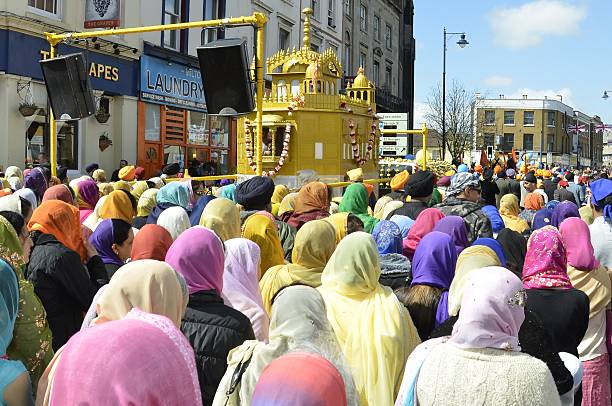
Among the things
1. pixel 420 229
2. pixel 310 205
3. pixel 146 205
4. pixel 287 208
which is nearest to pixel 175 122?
pixel 146 205

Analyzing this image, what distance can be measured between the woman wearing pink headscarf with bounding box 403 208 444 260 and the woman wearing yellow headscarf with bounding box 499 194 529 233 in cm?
220

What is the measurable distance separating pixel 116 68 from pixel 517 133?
7235 centimetres

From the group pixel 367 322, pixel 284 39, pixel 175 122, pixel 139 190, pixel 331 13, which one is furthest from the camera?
pixel 331 13

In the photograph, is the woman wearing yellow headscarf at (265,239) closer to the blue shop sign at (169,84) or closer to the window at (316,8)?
the blue shop sign at (169,84)

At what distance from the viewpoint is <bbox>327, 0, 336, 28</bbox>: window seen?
1302 inches

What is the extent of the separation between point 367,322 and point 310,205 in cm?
344

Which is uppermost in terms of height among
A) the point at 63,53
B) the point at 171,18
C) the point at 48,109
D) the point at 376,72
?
the point at 376,72

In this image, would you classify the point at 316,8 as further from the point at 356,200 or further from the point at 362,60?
the point at 356,200

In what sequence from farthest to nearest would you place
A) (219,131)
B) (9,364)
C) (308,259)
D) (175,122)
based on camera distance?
(219,131)
(175,122)
(308,259)
(9,364)

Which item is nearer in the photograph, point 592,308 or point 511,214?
point 592,308

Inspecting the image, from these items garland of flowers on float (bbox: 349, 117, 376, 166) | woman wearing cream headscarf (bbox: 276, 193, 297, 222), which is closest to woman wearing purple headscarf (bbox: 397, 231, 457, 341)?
woman wearing cream headscarf (bbox: 276, 193, 297, 222)

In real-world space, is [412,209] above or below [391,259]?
above

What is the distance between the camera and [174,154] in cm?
2202

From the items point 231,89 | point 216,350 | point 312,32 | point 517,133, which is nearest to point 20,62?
point 231,89
